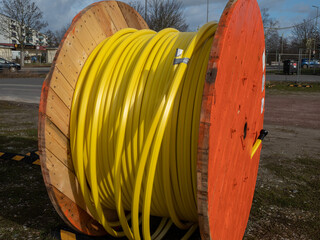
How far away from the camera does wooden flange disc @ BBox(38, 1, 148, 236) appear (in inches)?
87.9

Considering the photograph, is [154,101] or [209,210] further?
[154,101]

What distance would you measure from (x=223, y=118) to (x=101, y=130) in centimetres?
104

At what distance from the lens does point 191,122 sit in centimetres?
208

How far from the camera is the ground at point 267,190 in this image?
300cm

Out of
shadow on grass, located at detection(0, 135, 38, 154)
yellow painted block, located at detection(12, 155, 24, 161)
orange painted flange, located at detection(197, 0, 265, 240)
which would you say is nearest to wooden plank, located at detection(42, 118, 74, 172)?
orange painted flange, located at detection(197, 0, 265, 240)

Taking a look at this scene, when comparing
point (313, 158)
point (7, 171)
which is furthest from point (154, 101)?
point (313, 158)

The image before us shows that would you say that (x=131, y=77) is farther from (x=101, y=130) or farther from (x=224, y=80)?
(x=224, y=80)

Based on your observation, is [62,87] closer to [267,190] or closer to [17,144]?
[267,190]

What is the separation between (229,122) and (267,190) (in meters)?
2.37

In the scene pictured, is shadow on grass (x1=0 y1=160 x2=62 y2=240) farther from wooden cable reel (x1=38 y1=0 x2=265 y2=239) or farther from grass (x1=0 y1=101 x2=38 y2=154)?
grass (x1=0 y1=101 x2=38 y2=154)

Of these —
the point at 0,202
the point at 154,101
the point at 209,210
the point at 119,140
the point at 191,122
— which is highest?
the point at 154,101

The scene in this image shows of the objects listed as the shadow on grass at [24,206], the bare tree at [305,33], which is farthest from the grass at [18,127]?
the bare tree at [305,33]

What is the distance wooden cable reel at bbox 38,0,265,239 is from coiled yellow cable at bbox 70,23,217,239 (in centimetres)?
12

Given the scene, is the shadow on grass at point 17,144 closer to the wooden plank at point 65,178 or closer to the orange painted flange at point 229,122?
the wooden plank at point 65,178
